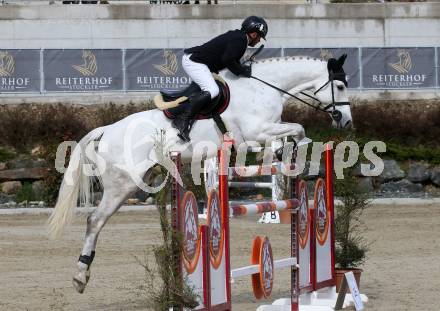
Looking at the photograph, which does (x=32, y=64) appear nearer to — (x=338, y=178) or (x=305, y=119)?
(x=305, y=119)

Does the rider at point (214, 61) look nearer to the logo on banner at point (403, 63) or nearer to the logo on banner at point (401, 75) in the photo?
the logo on banner at point (401, 75)

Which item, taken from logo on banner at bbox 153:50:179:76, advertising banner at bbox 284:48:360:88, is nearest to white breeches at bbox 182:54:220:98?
logo on banner at bbox 153:50:179:76

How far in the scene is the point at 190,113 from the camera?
9.31 meters

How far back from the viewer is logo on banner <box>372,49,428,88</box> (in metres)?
20.9

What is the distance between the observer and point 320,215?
852 centimetres

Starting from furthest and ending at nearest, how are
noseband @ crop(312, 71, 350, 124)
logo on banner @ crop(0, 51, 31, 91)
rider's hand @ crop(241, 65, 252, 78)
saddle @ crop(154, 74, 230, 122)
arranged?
1. logo on banner @ crop(0, 51, 31, 91)
2. noseband @ crop(312, 71, 350, 124)
3. rider's hand @ crop(241, 65, 252, 78)
4. saddle @ crop(154, 74, 230, 122)

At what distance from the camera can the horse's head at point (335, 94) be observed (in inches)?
386

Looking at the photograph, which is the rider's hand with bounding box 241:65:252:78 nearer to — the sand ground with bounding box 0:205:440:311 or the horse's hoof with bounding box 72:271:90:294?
the sand ground with bounding box 0:205:440:311

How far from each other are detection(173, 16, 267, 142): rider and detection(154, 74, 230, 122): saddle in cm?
6

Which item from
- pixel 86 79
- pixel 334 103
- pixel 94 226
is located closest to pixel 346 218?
pixel 334 103

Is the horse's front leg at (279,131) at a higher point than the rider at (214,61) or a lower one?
lower

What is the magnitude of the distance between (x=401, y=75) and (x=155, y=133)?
12466 millimetres

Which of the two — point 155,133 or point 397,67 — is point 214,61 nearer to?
point 155,133

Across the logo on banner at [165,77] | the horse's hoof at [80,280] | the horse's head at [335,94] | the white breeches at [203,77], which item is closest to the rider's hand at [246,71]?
the white breeches at [203,77]
